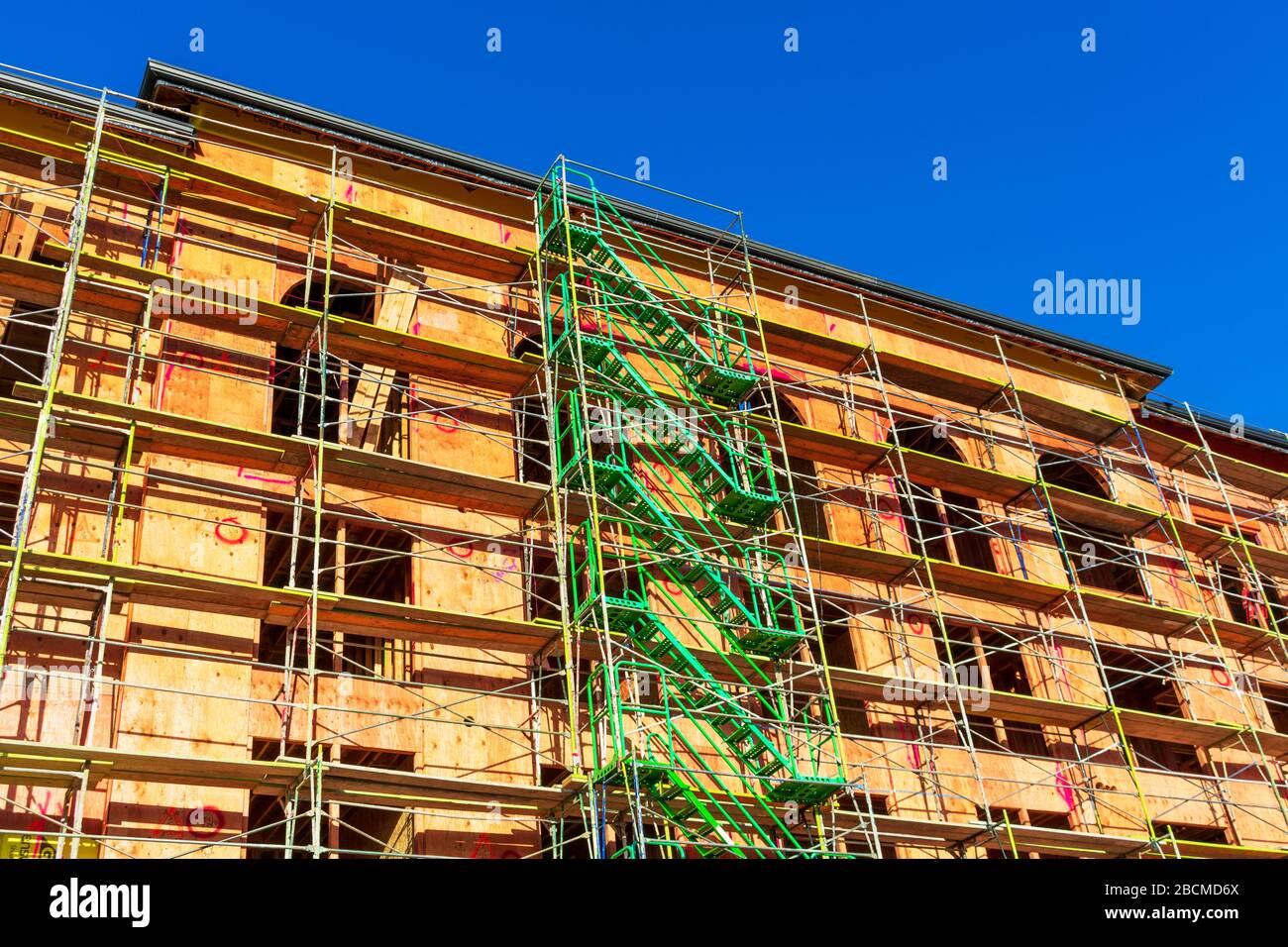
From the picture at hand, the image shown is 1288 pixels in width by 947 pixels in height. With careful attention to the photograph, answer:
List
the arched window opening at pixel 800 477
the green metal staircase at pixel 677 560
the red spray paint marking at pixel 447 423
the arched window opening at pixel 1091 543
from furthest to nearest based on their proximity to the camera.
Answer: the arched window opening at pixel 1091 543 < the arched window opening at pixel 800 477 < the red spray paint marking at pixel 447 423 < the green metal staircase at pixel 677 560

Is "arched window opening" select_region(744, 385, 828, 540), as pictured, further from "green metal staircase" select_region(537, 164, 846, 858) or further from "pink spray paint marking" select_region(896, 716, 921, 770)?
"pink spray paint marking" select_region(896, 716, 921, 770)

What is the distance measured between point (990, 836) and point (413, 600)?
9.01 m

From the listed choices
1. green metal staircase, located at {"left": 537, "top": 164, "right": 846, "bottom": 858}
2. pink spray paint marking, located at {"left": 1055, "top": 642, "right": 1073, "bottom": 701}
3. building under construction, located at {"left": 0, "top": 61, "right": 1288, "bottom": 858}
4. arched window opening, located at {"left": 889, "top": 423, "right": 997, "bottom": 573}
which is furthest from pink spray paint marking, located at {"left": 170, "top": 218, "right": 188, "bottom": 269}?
pink spray paint marking, located at {"left": 1055, "top": 642, "right": 1073, "bottom": 701}

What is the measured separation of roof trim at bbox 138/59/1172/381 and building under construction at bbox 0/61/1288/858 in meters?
0.09

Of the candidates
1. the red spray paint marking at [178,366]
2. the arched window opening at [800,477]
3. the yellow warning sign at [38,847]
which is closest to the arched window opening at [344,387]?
the red spray paint marking at [178,366]

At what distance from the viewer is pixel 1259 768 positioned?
2466 cm

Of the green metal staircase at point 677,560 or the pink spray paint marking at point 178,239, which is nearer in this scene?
the green metal staircase at point 677,560

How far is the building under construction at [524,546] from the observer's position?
16.0 metres

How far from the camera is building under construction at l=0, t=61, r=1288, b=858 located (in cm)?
1602

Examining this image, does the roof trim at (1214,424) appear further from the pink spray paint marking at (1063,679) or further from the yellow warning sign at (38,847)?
the yellow warning sign at (38,847)

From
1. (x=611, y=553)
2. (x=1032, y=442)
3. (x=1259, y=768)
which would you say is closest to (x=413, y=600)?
(x=611, y=553)

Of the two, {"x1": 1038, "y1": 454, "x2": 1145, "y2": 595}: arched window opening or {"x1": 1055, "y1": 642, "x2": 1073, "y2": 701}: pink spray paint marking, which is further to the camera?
{"x1": 1038, "y1": 454, "x2": 1145, "y2": 595}: arched window opening

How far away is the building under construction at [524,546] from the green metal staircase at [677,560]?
96mm

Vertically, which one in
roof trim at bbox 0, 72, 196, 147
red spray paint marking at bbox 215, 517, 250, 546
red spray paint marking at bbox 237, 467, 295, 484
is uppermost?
roof trim at bbox 0, 72, 196, 147
